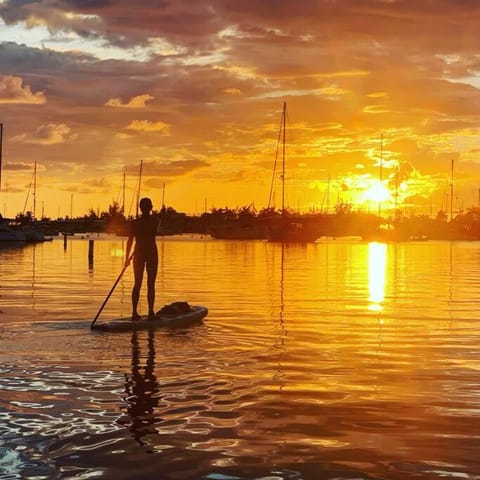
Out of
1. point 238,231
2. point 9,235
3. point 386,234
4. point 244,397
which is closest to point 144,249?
point 244,397

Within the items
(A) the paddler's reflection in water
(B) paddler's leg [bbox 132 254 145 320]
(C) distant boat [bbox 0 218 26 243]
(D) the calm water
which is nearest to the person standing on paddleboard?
(B) paddler's leg [bbox 132 254 145 320]

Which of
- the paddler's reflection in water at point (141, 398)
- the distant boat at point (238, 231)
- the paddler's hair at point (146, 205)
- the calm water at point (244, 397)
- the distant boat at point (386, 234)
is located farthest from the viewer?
the distant boat at point (386, 234)

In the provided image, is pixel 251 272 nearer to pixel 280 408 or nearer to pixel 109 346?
pixel 109 346

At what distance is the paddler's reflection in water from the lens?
26.1 ft

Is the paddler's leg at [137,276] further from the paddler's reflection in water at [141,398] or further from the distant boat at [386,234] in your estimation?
the distant boat at [386,234]

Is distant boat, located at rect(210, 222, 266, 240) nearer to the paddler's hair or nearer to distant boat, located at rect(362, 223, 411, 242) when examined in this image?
distant boat, located at rect(362, 223, 411, 242)

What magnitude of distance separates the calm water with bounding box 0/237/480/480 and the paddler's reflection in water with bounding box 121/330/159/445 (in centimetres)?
2

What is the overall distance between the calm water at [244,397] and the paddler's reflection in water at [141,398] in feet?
0.08

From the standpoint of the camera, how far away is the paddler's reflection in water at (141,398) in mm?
7969

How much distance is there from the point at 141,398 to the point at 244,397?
1.26m

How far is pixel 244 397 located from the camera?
9516 millimetres

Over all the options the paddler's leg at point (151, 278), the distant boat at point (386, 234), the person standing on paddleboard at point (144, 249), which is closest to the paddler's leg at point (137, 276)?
the person standing on paddleboard at point (144, 249)

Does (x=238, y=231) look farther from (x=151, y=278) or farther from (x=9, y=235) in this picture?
(x=151, y=278)

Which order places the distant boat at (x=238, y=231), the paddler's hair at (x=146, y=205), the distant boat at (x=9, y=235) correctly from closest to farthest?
the paddler's hair at (x=146, y=205) → the distant boat at (x=9, y=235) → the distant boat at (x=238, y=231)
